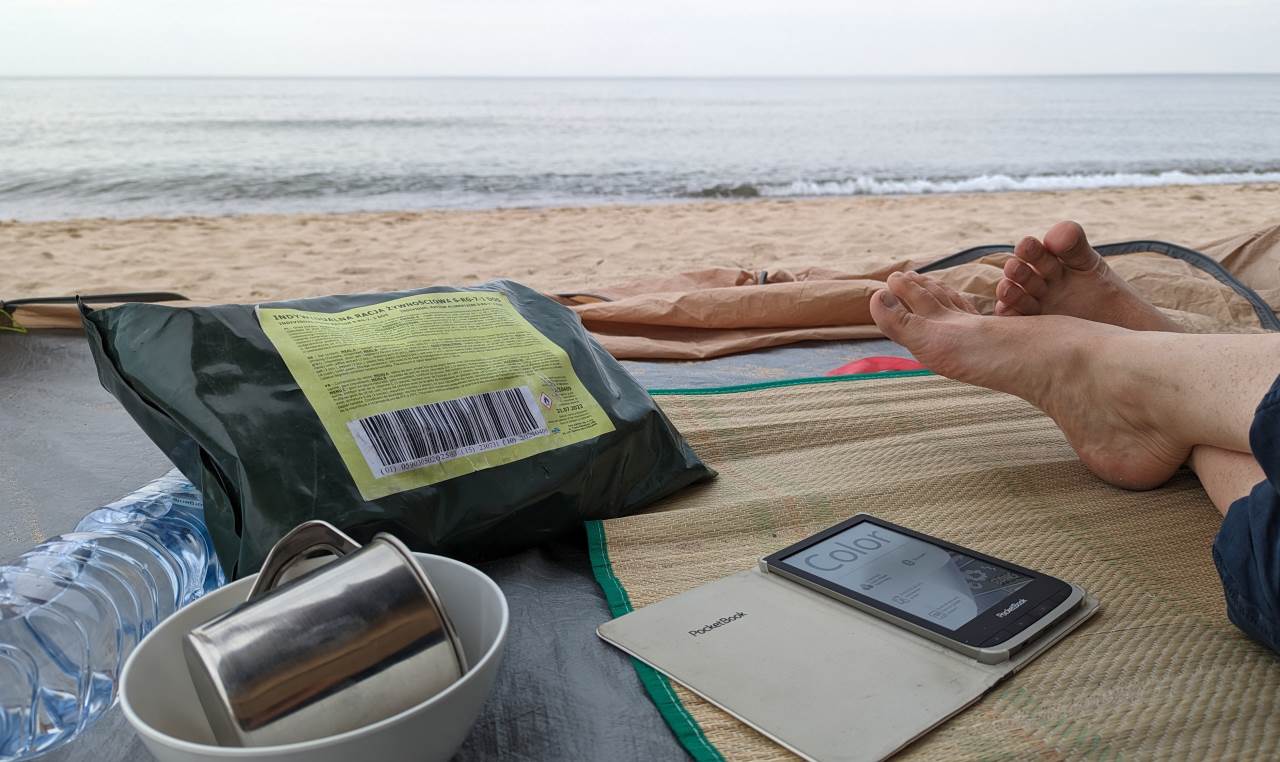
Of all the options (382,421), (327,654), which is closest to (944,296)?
(382,421)

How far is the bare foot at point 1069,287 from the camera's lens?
1159 millimetres

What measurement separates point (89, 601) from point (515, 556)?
0.35 metres

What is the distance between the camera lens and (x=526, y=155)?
26.9ft

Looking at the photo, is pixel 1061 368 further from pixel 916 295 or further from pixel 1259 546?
pixel 1259 546

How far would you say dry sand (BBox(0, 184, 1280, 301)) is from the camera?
322 centimetres

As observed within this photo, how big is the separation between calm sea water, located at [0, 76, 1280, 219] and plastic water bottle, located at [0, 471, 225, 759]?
16.2 feet

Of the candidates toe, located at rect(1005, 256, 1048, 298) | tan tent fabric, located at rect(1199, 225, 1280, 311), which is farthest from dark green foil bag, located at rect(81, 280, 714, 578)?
tan tent fabric, located at rect(1199, 225, 1280, 311)

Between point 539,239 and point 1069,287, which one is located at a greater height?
point 1069,287

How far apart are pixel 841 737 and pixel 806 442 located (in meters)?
0.57

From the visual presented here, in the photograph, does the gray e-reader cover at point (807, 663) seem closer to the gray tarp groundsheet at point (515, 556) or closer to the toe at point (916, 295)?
the gray tarp groundsheet at point (515, 556)

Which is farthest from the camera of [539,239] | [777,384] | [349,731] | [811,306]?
[539,239]

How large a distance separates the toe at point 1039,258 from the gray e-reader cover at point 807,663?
1.86 ft

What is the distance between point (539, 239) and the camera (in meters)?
4.05

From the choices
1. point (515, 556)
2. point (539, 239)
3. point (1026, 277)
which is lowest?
point (539, 239)
